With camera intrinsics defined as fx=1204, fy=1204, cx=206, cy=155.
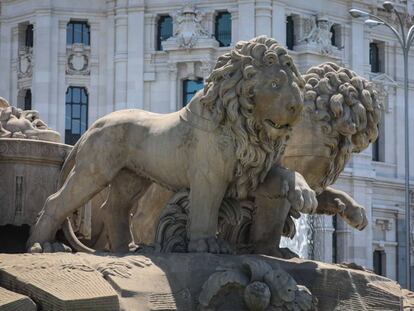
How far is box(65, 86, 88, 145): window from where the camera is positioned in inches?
1950

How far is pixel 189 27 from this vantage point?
1921 inches

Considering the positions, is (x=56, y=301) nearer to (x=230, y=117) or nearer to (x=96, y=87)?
(x=230, y=117)

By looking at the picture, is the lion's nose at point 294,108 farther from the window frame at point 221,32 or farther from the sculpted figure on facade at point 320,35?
the window frame at point 221,32

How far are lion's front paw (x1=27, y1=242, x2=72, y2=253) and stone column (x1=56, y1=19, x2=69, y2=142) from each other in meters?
40.9

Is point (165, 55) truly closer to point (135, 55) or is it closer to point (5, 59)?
point (135, 55)

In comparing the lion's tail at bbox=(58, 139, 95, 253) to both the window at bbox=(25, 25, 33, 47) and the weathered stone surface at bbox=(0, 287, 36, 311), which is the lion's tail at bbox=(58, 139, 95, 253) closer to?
the weathered stone surface at bbox=(0, 287, 36, 311)

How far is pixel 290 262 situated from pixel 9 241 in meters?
2.65

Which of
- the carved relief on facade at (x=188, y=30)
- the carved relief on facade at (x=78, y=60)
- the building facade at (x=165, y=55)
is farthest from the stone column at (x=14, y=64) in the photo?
the carved relief on facade at (x=188, y=30)

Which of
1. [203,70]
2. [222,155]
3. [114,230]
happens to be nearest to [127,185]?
[114,230]

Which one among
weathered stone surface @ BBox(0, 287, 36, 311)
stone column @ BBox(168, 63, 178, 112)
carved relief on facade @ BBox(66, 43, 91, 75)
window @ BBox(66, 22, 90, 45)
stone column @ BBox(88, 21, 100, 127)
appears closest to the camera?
weathered stone surface @ BBox(0, 287, 36, 311)

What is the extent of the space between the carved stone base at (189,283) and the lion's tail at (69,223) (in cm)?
114

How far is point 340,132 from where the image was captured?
29.3 ft

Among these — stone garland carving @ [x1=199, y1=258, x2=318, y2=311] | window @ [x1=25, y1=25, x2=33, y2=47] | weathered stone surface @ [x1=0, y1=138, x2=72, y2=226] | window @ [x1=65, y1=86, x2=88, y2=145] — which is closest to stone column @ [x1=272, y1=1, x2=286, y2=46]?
→ window @ [x1=65, y1=86, x2=88, y2=145]

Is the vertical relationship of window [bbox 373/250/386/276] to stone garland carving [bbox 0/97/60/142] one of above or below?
below
